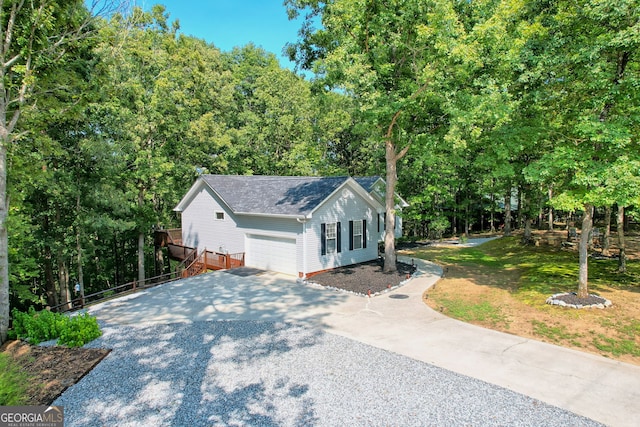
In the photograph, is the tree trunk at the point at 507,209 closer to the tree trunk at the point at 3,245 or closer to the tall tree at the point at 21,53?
the tall tree at the point at 21,53

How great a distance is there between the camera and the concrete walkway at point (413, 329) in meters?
6.67

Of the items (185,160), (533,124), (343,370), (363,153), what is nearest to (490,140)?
(533,124)

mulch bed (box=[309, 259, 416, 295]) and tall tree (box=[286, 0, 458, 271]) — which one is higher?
tall tree (box=[286, 0, 458, 271])

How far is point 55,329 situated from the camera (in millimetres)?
9266

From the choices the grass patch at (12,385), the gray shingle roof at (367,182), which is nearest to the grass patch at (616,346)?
the grass patch at (12,385)

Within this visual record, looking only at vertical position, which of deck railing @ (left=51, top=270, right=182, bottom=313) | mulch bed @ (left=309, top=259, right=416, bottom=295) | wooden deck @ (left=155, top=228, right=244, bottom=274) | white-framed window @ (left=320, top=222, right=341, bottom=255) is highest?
white-framed window @ (left=320, top=222, right=341, bottom=255)

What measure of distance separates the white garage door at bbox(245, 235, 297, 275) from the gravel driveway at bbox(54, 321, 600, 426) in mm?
7695

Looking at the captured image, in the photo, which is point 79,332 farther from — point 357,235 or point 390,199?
point 357,235

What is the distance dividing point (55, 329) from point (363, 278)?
1077 centimetres

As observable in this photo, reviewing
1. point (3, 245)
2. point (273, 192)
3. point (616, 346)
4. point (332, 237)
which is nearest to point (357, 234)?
point (332, 237)

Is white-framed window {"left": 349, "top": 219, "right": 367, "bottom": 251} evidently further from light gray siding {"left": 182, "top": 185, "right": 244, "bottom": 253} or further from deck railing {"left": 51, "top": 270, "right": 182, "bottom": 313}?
deck railing {"left": 51, "top": 270, "right": 182, "bottom": 313}

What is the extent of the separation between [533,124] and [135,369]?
13940 mm

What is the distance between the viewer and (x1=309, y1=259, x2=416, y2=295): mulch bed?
552 inches

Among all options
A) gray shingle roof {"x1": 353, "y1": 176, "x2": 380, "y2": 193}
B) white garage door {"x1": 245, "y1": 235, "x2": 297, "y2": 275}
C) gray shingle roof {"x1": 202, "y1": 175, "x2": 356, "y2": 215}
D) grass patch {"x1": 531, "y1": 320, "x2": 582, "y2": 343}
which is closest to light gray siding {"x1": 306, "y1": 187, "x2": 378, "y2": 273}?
gray shingle roof {"x1": 202, "y1": 175, "x2": 356, "y2": 215}
